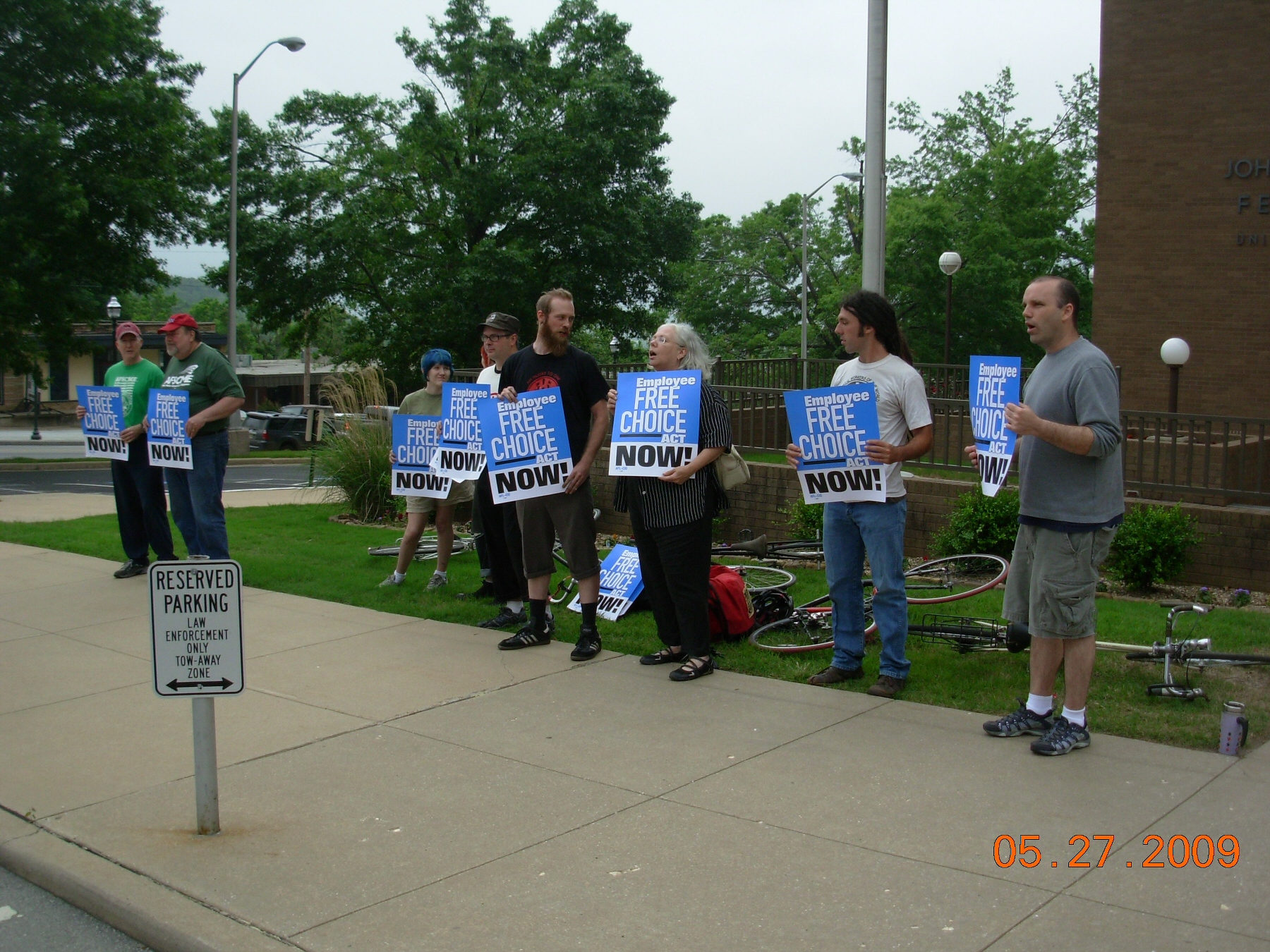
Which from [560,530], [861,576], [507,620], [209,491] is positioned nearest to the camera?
[861,576]

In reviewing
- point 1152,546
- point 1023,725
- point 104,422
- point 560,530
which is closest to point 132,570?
point 104,422

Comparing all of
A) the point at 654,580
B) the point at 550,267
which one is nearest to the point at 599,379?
the point at 654,580

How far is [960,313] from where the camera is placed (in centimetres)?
4025

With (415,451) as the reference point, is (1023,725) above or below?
below

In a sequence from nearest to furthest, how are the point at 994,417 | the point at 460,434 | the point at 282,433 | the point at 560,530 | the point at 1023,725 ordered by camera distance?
the point at 1023,725 < the point at 994,417 < the point at 560,530 < the point at 460,434 < the point at 282,433

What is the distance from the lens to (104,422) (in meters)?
9.84

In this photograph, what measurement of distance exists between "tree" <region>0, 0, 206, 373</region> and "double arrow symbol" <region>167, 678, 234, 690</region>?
25.7 meters

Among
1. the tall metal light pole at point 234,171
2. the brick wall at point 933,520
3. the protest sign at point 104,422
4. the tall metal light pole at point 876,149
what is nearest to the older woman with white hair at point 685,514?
the tall metal light pole at point 876,149

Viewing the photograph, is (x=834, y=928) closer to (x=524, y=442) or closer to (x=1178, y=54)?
(x=524, y=442)

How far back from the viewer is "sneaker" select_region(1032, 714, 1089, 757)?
5.00 meters

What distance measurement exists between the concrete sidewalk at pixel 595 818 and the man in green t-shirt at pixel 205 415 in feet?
6.70

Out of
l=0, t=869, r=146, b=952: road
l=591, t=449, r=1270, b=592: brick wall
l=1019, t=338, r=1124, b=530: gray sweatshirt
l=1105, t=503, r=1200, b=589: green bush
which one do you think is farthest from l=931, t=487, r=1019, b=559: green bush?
l=0, t=869, r=146, b=952: road

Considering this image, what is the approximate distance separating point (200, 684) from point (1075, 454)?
3618 mm

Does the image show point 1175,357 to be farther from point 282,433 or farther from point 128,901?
point 282,433
